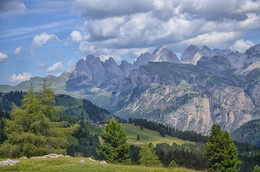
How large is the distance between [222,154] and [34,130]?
141 feet

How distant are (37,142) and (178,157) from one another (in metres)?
105

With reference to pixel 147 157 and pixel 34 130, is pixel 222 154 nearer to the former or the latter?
pixel 34 130

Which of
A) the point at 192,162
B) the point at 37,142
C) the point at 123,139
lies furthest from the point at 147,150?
the point at 37,142

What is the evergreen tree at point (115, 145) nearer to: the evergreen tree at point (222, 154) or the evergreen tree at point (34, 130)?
the evergreen tree at point (34, 130)

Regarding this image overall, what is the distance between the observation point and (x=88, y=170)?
32.6 meters

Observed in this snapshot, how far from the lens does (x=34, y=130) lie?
54438 mm

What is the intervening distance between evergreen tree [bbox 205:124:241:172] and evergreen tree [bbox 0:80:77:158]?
3359cm

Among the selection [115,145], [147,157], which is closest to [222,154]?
[115,145]

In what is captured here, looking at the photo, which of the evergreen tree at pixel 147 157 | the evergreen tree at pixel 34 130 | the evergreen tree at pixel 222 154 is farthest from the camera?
the evergreen tree at pixel 147 157

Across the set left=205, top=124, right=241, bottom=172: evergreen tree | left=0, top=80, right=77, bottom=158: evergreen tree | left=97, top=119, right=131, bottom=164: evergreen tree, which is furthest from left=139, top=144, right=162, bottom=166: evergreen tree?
left=0, top=80, right=77, bottom=158: evergreen tree

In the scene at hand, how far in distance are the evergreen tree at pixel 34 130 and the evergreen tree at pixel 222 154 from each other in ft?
110

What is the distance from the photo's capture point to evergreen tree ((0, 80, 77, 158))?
49.9 meters

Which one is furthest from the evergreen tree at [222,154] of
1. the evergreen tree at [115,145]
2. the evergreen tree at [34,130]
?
the evergreen tree at [34,130]

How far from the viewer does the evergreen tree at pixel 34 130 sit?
49.9 meters
